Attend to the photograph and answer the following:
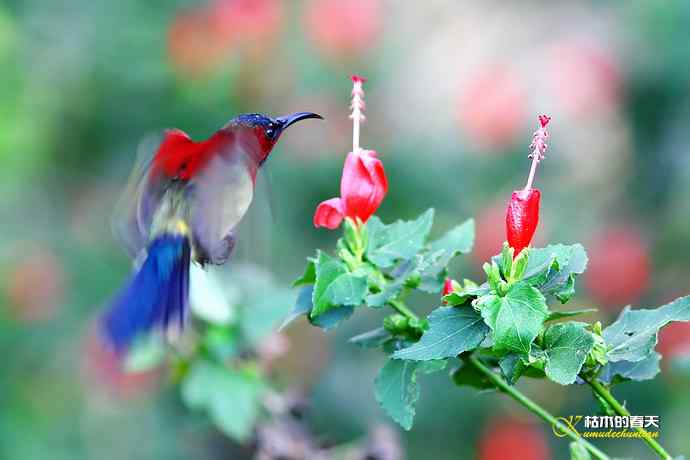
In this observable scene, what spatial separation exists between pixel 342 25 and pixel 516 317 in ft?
7.39

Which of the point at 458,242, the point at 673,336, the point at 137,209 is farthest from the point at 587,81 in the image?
the point at 458,242

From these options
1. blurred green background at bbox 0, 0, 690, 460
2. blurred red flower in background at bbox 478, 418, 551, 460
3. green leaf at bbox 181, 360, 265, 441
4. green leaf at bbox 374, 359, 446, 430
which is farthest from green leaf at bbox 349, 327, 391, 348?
blurred red flower in background at bbox 478, 418, 551, 460

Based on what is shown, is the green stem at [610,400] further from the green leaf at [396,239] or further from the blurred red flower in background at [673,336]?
the blurred red flower in background at [673,336]

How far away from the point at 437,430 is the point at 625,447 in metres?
0.54

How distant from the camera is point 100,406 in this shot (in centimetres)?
304

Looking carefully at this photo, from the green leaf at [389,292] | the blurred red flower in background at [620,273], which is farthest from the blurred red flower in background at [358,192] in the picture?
the blurred red flower in background at [620,273]

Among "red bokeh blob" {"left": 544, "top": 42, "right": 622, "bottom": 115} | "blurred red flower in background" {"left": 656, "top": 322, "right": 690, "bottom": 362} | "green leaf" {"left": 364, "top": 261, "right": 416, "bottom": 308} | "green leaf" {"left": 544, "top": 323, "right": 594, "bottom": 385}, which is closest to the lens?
"green leaf" {"left": 544, "top": 323, "right": 594, "bottom": 385}

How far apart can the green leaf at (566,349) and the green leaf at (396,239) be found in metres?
0.19

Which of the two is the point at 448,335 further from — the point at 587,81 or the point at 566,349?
the point at 587,81

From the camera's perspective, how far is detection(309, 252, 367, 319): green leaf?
992 millimetres

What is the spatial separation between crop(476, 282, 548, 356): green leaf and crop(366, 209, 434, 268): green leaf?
160 millimetres

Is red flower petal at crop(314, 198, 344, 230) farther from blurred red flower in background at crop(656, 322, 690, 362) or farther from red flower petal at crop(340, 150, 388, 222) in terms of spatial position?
blurred red flower in background at crop(656, 322, 690, 362)

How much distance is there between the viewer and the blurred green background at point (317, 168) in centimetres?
292

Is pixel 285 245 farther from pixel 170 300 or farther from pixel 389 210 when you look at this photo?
pixel 170 300
